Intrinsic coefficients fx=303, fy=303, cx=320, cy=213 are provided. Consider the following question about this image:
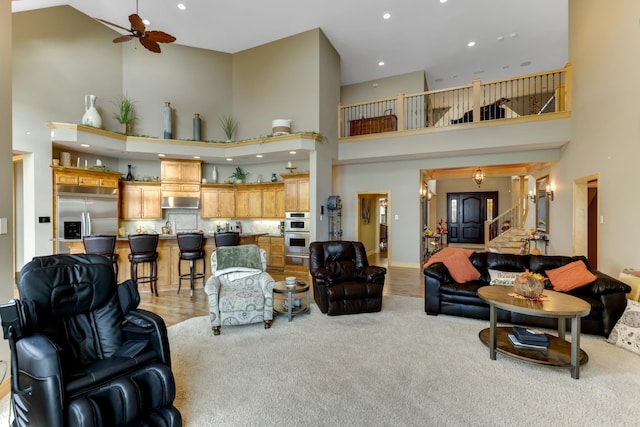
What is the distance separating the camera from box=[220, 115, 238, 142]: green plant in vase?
7.88 meters

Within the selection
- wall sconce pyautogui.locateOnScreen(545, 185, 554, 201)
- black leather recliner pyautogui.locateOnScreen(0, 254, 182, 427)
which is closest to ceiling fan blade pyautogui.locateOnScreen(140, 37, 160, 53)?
black leather recliner pyautogui.locateOnScreen(0, 254, 182, 427)

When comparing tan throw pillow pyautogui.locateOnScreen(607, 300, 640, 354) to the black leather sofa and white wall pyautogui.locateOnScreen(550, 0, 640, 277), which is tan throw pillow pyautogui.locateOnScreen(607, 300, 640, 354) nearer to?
the black leather sofa

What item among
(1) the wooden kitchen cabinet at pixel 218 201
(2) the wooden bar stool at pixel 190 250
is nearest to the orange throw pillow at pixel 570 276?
(2) the wooden bar stool at pixel 190 250

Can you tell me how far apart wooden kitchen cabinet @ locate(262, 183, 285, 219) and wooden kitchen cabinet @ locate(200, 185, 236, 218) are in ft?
2.98

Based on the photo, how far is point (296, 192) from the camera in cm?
733

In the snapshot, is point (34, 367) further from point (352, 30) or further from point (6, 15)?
point (352, 30)

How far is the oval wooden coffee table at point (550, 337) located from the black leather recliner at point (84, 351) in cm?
282

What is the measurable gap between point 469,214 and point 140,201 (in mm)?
13115

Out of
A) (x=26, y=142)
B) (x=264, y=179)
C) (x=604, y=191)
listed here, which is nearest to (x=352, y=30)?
(x=264, y=179)

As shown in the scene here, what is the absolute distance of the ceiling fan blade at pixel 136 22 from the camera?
3.93m

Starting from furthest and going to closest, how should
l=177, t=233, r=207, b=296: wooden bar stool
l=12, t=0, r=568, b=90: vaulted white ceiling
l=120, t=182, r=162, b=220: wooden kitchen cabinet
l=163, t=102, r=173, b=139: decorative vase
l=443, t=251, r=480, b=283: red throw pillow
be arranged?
l=120, t=182, r=162, b=220: wooden kitchen cabinet → l=163, t=102, r=173, b=139: decorative vase → l=12, t=0, r=568, b=90: vaulted white ceiling → l=177, t=233, r=207, b=296: wooden bar stool → l=443, t=251, r=480, b=283: red throw pillow

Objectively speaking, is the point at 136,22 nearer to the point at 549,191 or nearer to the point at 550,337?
the point at 550,337

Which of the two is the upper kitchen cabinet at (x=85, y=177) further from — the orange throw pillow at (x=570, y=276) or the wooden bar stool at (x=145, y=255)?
the orange throw pillow at (x=570, y=276)

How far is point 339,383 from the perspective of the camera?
2.52 metres
